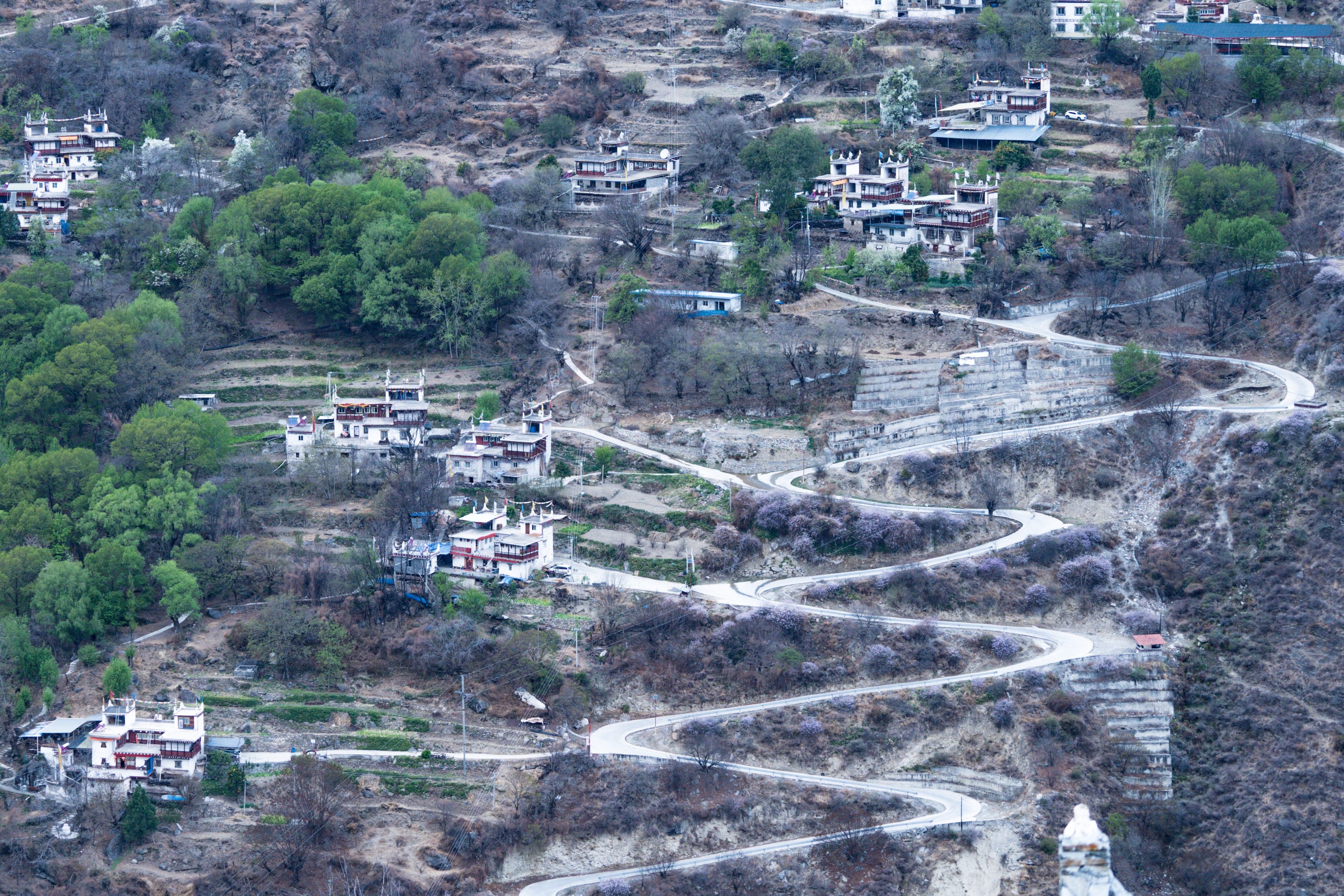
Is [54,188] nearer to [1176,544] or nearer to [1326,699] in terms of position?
[1176,544]

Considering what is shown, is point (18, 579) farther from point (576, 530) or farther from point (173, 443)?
point (576, 530)

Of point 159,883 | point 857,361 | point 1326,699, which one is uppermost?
point 857,361

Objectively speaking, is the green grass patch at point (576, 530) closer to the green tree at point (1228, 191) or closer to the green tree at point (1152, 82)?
the green tree at point (1228, 191)

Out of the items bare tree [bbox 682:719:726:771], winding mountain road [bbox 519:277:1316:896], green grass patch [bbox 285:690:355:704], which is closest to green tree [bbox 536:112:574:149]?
winding mountain road [bbox 519:277:1316:896]

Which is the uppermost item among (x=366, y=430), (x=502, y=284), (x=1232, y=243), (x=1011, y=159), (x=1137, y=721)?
(x=1011, y=159)

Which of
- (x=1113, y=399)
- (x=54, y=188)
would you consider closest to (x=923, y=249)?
(x=1113, y=399)

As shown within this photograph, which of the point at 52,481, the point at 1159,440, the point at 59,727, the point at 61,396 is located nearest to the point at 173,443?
the point at 52,481

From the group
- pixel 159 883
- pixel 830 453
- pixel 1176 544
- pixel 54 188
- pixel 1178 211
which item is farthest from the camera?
pixel 54 188
